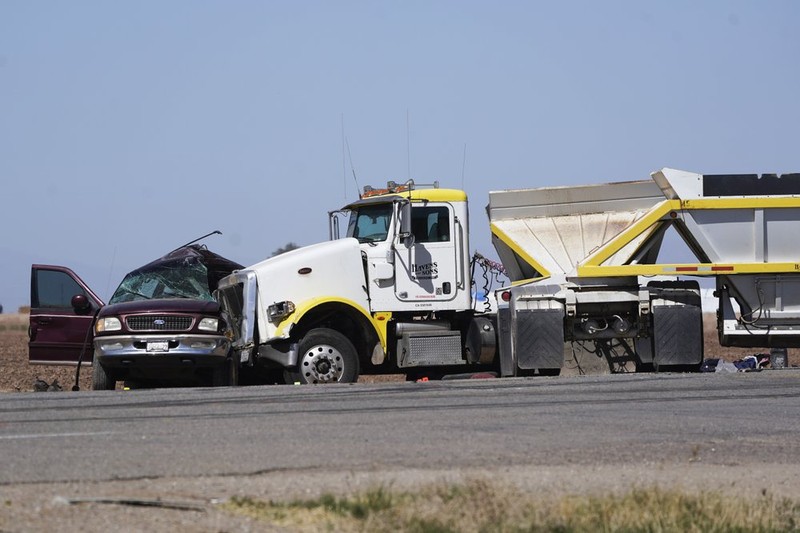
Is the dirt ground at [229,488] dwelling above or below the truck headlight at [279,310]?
below

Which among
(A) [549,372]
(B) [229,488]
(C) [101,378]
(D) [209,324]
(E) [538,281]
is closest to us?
(B) [229,488]

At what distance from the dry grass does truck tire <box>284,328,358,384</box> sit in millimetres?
9666

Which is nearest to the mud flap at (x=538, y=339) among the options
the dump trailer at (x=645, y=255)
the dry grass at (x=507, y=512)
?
the dump trailer at (x=645, y=255)

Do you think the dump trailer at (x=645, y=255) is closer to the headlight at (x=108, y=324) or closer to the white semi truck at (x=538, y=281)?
the white semi truck at (x=538, y=281)

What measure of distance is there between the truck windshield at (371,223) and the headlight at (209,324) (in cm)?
280

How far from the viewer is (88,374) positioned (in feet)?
87.6

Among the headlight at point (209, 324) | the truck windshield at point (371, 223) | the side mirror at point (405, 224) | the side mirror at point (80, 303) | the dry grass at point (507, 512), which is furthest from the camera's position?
the truck windshield at point (371, 223)

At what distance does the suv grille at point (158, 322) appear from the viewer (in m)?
16.2

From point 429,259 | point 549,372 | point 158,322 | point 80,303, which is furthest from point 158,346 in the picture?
point 549,372

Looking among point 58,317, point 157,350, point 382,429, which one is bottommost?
point 382,429

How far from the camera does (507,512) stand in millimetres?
6852

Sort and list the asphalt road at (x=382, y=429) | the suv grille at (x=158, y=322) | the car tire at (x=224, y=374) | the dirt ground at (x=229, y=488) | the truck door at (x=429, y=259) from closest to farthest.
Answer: the dirt ground at (x=229, y=488) < the asphalt road at (x=382, y=429) < the suv grille at (x=158, y=322) < the car tire at (x=224, y=374) < the truck door at (x=429, y=259)

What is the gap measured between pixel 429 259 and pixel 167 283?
3731mm

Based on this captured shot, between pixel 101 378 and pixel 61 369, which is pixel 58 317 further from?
pixel 61 369
